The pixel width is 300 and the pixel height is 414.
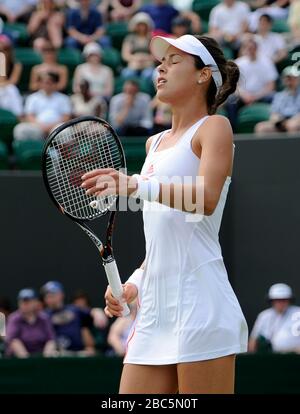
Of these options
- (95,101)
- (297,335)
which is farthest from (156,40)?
(95,101)

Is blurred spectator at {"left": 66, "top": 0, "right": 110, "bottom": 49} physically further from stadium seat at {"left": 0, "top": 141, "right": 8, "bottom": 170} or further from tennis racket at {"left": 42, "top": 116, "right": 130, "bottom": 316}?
tennis racket at {"left": 42, "top": 116, "right": 130, "bottom": 316}

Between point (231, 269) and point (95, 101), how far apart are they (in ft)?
6.53

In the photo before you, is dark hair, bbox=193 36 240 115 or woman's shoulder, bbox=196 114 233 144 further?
dark hair, bbox=193 36 240 115

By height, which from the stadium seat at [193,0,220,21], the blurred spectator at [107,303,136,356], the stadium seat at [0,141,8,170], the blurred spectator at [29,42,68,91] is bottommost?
the blurred spectator at [107,303,136,356]

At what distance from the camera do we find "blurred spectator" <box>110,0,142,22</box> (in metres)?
12.4

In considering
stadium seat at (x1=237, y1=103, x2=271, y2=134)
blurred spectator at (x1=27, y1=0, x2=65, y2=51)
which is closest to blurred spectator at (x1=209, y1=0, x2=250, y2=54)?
blurred spectator at (x1=27, y1=0, x2=65, y2=51)

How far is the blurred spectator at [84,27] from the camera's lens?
11.8m

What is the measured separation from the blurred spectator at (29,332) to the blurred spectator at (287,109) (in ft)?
7.99

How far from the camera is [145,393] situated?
359cm

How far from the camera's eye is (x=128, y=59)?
11211 mm

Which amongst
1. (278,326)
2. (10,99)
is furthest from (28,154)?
(278,326)

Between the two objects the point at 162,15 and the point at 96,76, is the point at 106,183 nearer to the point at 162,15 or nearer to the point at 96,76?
the point at 96,76

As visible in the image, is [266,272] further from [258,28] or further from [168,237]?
[168,237]

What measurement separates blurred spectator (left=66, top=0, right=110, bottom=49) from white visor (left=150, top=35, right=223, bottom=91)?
8072mm
